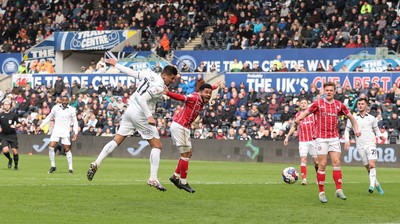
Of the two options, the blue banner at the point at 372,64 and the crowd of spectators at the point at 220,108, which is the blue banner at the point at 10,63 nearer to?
the crowd of spectators at the point at 220,108

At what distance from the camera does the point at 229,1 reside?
50.1 metres

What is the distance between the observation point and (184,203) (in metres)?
16.2

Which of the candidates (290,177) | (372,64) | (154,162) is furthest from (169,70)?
(372,64)

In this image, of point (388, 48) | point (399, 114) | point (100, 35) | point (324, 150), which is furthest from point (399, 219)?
point (100, 35)

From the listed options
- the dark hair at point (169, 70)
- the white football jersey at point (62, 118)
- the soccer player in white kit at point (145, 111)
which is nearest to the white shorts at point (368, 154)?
the soccer player in white kit at point (145, 111)

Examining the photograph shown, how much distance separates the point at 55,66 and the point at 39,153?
42.1 ft

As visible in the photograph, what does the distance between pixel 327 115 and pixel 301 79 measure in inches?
960

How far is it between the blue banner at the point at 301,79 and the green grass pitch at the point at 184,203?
16.6 metres

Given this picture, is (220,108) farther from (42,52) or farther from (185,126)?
(185,126)

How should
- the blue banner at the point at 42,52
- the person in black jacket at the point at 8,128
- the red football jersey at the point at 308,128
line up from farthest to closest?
the blue banner at the point at 42,52 → the person in black jacket at the point at 8,128 → the red football jersey at the point at 308,128

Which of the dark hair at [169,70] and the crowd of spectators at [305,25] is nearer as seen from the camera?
the dark hair at [169,70]

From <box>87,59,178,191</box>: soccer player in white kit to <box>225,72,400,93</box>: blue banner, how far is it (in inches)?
915

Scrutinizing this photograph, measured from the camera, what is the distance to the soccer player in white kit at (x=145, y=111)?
55.1 feet

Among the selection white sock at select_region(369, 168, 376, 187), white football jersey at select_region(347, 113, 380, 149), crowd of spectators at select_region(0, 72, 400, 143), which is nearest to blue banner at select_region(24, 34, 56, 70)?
crowd of spectators at select_region(0, 72, 400, 143)
